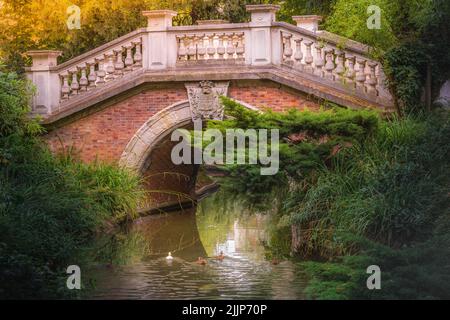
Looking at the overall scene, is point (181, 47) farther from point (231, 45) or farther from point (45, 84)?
point (45, 84)

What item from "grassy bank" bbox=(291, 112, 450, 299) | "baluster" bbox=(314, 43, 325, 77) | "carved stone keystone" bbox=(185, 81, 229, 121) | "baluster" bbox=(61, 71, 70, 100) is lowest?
"grassy bank" bbox=(291, 112, 450, 299)

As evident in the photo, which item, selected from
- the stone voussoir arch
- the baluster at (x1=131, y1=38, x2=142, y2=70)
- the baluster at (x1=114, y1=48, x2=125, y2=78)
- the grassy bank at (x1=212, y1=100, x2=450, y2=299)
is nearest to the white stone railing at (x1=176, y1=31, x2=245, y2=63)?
the baluster at (x1=131, y1=38, x2=142, y2=70)

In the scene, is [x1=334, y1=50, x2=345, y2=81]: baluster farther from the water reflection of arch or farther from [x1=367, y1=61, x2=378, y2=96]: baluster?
the water reflection of arch

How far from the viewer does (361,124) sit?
13.6 metres

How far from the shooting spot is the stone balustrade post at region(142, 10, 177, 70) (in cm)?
1673

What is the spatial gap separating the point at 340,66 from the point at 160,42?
3137 mm

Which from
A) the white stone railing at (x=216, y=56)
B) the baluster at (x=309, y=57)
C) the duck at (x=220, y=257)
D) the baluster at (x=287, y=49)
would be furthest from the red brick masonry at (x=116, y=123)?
the duck at (x=220, y=257)

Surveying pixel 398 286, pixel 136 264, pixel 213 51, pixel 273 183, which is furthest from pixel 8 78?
pixel 398 286

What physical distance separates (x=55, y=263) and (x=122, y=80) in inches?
239

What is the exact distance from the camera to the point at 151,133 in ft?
55.9

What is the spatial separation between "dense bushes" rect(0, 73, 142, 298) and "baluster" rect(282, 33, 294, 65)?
3.27m

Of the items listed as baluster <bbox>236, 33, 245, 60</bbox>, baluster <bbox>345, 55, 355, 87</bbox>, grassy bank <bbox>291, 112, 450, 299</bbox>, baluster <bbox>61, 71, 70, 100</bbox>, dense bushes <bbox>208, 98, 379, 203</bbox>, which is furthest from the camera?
baluster <bbox>61, 71, 70, 100</bbox>

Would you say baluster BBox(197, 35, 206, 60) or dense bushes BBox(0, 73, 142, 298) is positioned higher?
baluster BBox(197, 35, 206, 60)

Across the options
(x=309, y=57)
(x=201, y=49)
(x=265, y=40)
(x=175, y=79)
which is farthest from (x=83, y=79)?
(x=309, y=57)
